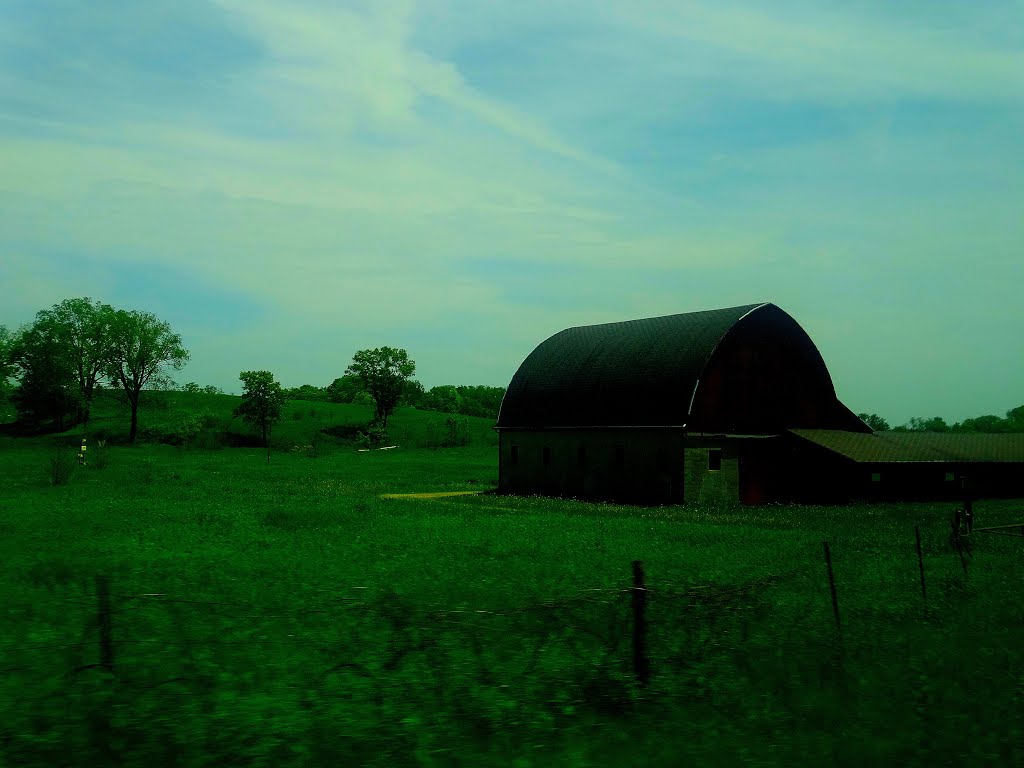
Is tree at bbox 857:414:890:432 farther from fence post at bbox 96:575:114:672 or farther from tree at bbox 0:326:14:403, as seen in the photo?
tree at bbox 0:326:14:403

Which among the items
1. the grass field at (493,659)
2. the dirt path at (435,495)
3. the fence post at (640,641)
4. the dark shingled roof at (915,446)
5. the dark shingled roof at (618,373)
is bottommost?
the dirt path at (435,495)

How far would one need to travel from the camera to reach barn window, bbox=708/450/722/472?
36.9m

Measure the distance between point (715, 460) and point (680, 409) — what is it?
113 inches

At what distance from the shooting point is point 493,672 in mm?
8125

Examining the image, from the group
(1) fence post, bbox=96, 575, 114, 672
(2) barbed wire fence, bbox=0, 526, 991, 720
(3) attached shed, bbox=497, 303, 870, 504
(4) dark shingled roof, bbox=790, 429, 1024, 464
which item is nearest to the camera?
(1) fence post, bbox=96, 575, 114, 672

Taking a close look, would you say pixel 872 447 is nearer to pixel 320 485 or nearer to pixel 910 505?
pixel 910 505

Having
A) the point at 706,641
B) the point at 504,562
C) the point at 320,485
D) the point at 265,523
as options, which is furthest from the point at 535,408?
the point at 706,641

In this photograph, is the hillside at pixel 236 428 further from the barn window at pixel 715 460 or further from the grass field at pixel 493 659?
the grass field at pixel 493 659

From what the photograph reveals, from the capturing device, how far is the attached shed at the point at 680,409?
121 ft

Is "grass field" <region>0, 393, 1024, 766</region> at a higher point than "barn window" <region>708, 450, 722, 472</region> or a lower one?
lower

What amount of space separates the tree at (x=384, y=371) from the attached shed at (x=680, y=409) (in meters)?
62.4

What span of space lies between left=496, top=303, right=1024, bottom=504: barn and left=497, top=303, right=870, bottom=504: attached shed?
61mm

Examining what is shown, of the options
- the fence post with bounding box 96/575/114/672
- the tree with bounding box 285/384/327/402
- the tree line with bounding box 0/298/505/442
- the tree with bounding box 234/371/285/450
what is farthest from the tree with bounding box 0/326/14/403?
the fence post with bounding box 96/575/114/672

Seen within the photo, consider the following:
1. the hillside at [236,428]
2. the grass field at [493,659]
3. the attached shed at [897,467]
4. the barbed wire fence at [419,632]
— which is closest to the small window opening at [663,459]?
the attached shed at [897,467]
